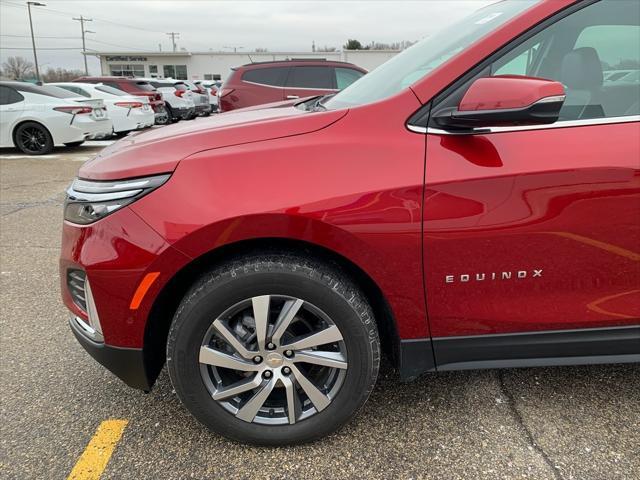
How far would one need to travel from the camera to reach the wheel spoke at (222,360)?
71.5 inches

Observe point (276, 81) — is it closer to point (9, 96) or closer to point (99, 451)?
point (9, 96)

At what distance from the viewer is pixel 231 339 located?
179cm

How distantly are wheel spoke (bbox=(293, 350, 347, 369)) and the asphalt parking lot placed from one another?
40cm

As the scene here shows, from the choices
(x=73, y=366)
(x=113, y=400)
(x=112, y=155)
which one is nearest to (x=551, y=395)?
(x=113, y=400)

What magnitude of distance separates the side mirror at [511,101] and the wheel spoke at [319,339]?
2.93ft

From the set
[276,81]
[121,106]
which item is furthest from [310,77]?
[121,106]

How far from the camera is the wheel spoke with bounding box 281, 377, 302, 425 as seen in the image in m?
1.87

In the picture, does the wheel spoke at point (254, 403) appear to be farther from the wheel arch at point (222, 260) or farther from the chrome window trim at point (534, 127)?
the chrome window trim at point (534, 127)

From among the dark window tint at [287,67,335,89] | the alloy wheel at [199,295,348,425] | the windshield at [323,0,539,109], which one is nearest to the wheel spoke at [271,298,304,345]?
the alloy wheel at [199,295,348,425]

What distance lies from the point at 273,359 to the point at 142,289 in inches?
21.9

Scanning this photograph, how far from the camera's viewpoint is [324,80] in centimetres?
894

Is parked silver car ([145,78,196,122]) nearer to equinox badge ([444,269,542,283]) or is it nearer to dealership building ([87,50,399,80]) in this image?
equinox badge ([444,269,542,283])

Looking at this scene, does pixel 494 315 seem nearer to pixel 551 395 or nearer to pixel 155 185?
pixel 551 395

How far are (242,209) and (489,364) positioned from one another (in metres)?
1.15
